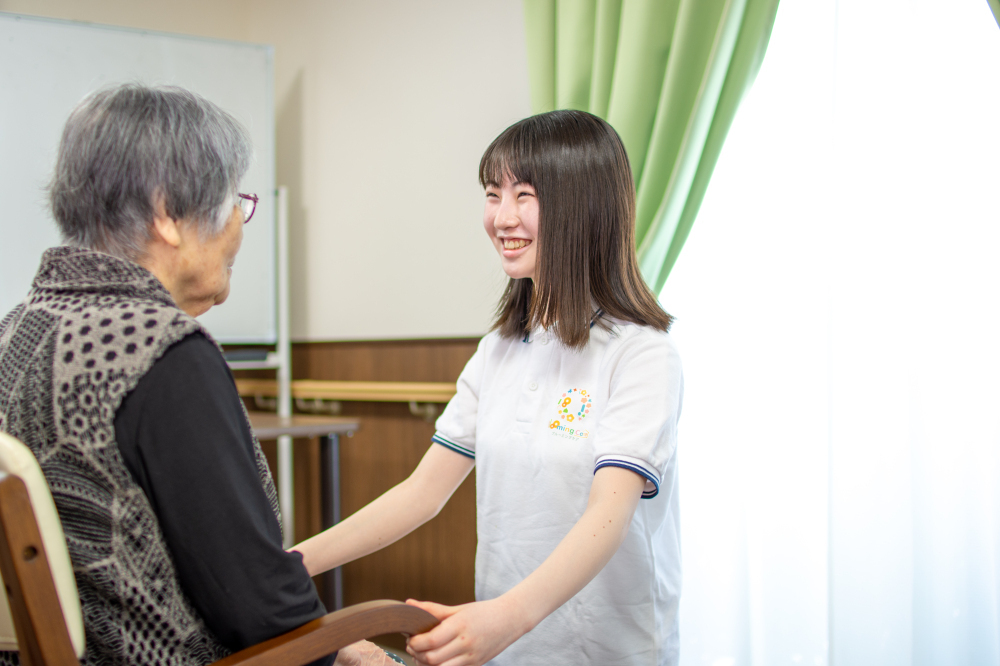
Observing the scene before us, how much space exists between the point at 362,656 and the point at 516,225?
746 millimetres

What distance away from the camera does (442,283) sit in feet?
8.47

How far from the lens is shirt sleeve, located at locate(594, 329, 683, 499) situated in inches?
39.4

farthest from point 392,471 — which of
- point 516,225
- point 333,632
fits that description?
point 333,632

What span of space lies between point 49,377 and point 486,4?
84.7 inches

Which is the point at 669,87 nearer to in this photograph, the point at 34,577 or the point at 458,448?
the point at 458,448

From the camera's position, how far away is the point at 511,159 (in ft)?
3.90

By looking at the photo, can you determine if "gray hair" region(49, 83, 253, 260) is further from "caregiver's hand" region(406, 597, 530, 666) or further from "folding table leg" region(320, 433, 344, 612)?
"folding table leg" region(320, 433, 344, 612)

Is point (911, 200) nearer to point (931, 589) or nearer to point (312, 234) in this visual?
point (931, 589)

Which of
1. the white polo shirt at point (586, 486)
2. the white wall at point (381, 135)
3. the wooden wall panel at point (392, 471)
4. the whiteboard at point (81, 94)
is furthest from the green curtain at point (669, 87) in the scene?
the whiteboard at point (81, 94)

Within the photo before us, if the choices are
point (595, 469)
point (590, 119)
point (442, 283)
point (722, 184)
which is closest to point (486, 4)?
point (442, 283)

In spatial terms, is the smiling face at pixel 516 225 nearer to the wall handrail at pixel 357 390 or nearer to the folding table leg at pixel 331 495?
the wall handrail at pixel 357 390

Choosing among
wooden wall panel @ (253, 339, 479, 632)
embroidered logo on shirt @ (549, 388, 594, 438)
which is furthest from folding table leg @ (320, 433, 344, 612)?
embroidered logo on shirt @ (549, 388, 594, 438)

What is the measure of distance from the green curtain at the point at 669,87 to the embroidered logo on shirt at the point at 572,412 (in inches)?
26.4

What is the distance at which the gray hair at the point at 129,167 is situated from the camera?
2.45 ft
